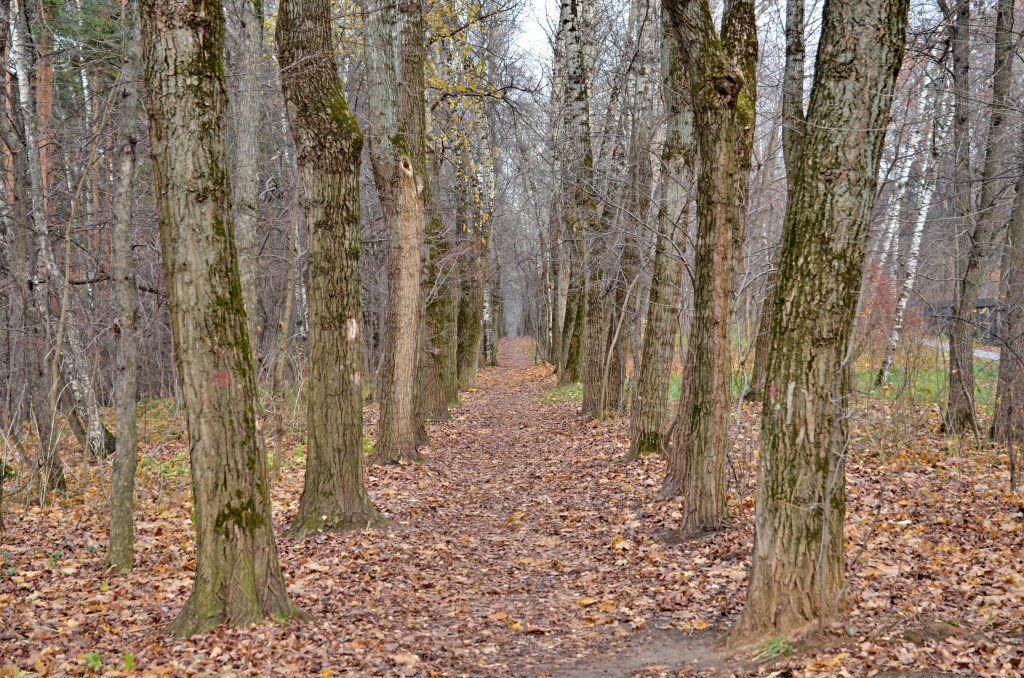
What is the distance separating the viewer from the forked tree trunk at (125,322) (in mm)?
6512

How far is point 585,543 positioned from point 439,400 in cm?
800

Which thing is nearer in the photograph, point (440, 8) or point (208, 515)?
point (208, 515)

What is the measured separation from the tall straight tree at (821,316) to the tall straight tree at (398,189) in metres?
6.49

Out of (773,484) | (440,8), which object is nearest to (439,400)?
(440,8)

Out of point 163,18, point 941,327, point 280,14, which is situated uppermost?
point 280,14

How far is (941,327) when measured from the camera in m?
11.2

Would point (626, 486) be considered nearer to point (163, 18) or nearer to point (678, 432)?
point (678, 432)

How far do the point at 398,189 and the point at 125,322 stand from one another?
4477mm

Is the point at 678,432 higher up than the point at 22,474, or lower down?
higher up

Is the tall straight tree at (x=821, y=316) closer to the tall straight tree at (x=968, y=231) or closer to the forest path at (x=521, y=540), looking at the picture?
the forest path at (x=521, y=540)

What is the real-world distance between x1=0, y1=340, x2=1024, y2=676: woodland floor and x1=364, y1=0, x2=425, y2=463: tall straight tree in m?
0.86

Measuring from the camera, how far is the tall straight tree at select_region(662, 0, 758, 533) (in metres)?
6.13

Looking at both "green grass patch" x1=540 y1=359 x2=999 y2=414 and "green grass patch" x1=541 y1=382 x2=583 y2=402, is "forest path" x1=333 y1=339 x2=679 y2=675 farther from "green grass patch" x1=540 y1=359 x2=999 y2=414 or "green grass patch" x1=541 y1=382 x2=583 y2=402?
"green grass patch" x1=541 y1=382 x2=583 y2=402

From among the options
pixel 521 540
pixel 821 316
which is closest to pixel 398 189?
pixel 521 540
